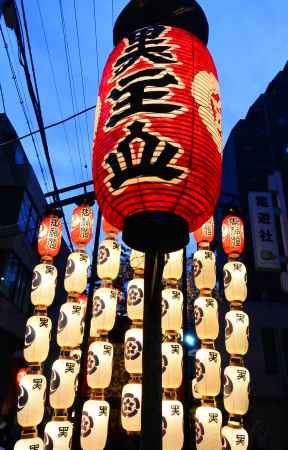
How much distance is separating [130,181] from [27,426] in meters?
6.12

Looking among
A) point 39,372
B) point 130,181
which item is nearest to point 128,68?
point 130,181

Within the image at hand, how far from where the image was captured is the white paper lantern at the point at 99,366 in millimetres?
7344

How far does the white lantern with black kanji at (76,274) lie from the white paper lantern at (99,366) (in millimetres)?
1414

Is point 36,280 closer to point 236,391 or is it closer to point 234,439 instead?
point 236,391

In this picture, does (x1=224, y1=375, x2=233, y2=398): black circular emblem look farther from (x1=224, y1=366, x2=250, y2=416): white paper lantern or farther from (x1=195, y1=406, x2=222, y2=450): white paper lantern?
(x1=195, y1=406, x2=222, y2=450): white paper lantern

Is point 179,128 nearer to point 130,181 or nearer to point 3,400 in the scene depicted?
point 130,181

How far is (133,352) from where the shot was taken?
7.49 m

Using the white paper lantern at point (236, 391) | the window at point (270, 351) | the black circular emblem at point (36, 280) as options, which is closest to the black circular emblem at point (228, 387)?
the white paper lantern at point (236, 391)

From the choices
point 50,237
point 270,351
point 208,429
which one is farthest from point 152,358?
point 270,351

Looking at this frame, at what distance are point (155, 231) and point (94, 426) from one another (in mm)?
5065

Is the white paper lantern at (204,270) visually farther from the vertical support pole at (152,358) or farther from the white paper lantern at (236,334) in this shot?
the vertical support pole at (152,358)

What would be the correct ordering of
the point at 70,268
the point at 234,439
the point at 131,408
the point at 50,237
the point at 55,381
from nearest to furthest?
the point at 131,408
the point at 234,439
the point at 55,381
the point at 70,268
the point at 50,237

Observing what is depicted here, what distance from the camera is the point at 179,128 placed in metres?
3.57

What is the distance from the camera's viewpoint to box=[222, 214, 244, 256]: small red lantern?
8.55 meters
